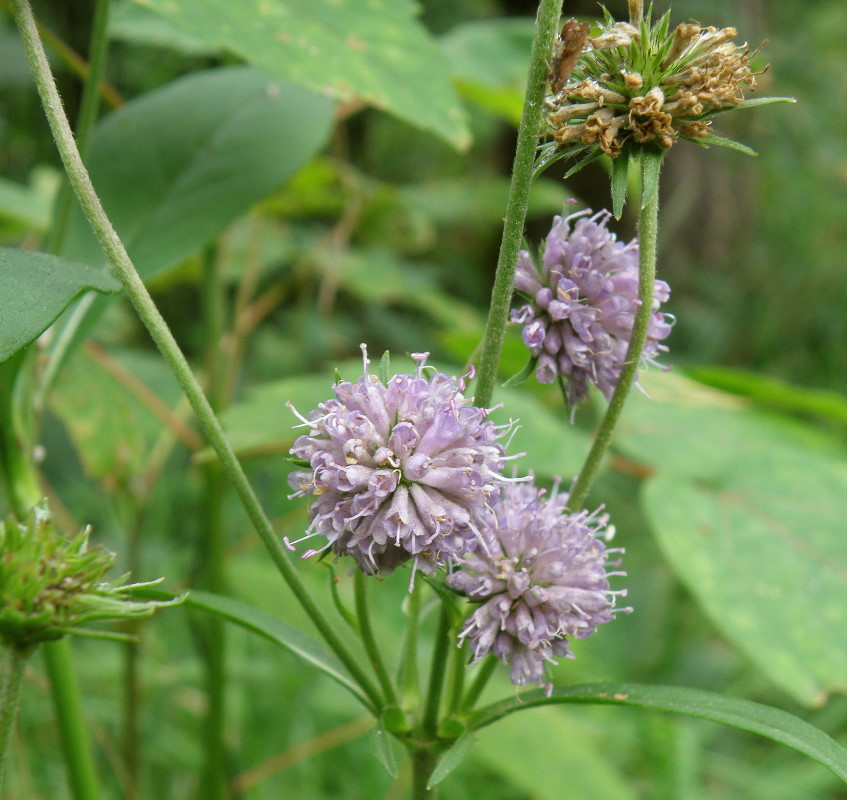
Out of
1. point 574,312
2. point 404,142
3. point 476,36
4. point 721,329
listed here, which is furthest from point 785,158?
point 574,312

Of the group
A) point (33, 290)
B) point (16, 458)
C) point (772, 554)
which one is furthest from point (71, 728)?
point (772, 554)

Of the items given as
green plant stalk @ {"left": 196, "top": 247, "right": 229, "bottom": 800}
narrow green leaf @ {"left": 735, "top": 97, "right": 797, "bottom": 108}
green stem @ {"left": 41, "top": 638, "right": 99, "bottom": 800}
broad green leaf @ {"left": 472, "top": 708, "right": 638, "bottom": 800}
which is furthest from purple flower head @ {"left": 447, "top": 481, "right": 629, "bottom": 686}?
broad green leaf @ {"left": 472, "top": 708, "right": 638, "bottom": 800}

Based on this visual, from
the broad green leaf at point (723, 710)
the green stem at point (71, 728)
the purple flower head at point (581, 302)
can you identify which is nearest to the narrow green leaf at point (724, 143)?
the purple flower head at point (581, 302)

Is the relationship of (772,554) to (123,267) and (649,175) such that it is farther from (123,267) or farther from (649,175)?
(123,267)

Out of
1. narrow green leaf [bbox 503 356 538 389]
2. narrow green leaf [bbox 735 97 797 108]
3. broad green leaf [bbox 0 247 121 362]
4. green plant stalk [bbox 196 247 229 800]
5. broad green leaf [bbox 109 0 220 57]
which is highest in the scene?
narrow green leaf [bbox 735 97 797 108]

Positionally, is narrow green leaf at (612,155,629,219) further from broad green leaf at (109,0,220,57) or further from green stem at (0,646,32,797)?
broad green leaf at (109,0,220,57)
